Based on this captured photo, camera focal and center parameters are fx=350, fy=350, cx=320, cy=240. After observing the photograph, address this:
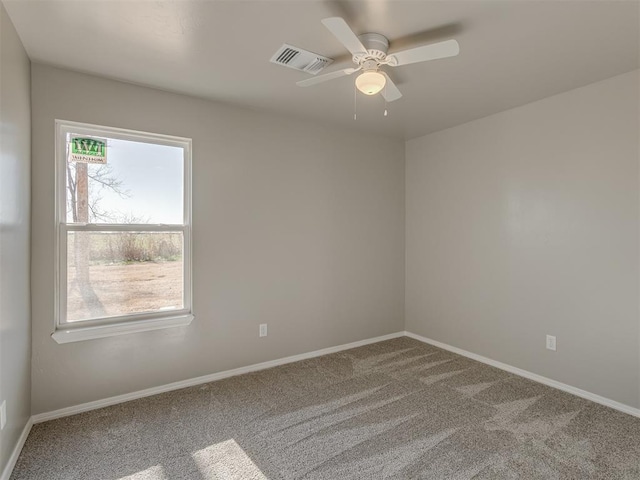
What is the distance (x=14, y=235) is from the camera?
2.03 m

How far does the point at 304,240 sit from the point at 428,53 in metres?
2.19

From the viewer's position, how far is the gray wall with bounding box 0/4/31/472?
183 cm

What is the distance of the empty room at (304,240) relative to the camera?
6.56 ft

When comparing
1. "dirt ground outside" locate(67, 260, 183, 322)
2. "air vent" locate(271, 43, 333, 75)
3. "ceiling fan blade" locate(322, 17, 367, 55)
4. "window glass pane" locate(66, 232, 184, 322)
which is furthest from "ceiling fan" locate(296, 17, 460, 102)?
"dirt ground outside" locate(67, 260, 183, 322)

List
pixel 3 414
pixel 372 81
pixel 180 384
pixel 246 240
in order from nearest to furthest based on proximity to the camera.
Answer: pixel 3 414 < pixel 372 81 < pixel 180 384 < pixel 246 240

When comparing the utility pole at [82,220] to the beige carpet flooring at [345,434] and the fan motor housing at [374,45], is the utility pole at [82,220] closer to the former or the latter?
the beige carpet flooring at [345,434]

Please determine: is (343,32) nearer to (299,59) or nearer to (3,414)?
(299,59)

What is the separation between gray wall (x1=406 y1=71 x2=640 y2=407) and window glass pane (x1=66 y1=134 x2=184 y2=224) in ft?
9.32

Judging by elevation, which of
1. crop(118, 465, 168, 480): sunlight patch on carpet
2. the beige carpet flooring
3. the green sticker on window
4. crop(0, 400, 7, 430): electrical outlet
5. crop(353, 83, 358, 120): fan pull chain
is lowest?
crop(118, 465, 168, 480): sunlight patch on carpet

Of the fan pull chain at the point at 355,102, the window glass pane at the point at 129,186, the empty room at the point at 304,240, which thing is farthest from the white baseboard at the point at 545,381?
the window glass pane at the point at 129,186

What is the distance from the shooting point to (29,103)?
7.84 feet

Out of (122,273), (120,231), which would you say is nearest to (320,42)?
(120,231)

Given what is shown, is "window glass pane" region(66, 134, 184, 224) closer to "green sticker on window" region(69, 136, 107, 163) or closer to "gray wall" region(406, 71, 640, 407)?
"green sticker on window" region(69, 136, 107, 163)

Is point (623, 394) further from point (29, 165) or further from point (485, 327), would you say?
point (29, 165)
